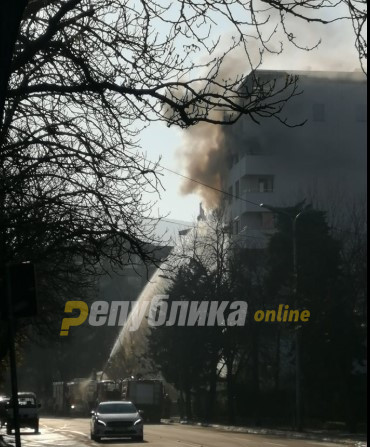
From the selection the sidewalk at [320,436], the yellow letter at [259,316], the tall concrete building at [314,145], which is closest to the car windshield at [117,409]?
the sidewalk at [320,436]

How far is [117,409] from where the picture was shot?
3969 cm

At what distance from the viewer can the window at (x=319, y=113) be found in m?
69.9

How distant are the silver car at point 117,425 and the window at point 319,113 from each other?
33351 millimetres

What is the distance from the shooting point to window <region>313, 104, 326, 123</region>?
69.9 m

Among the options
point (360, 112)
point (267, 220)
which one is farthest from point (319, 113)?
point (267, 220)

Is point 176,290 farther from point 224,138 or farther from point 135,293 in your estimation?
point 135,293

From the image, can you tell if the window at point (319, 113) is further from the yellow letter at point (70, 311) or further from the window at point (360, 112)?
the yellow letter at point (70, 311)

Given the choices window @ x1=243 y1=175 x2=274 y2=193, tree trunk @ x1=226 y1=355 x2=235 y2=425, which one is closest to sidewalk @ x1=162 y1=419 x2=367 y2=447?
tree trunk @ x1=226 y1=355 x2=235 y2=425

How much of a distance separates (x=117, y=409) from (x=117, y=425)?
171 cm

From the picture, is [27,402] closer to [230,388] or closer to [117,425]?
[230,388]

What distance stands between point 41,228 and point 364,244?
131 feet

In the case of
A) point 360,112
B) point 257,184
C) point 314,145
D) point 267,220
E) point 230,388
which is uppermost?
point 360,112

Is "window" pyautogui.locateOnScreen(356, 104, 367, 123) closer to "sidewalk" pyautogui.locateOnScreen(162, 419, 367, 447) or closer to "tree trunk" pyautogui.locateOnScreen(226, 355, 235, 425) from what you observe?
"tree trunk" pyautogui.locateOnScreen(226, 355, 235, 425)

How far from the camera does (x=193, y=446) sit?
3097 cm
